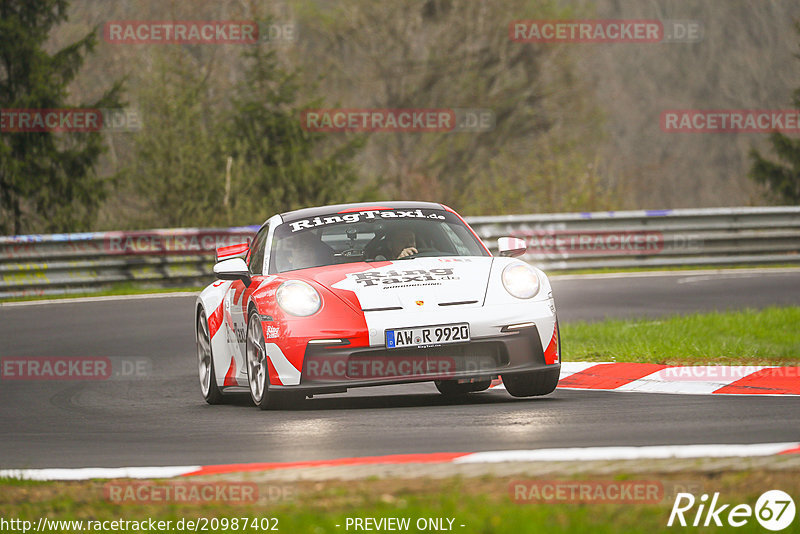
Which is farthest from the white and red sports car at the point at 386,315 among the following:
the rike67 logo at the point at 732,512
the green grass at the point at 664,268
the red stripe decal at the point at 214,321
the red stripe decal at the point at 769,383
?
the green grass at the point at 664,268

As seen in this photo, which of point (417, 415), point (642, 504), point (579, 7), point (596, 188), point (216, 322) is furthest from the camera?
point (579, 7)

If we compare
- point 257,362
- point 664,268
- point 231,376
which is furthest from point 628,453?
point 664,268

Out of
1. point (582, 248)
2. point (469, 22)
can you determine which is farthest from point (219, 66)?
point (582, 248)

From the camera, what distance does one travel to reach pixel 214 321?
9984 millimetres

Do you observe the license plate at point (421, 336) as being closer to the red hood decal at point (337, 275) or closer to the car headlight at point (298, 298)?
the red hood decal at point (337, 275)

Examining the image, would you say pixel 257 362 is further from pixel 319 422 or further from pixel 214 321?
pixel 214 321

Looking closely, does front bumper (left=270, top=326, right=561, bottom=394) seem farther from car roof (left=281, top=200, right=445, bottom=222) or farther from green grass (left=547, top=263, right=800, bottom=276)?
green grass (left=547, top=263, right=800, bottom=276)

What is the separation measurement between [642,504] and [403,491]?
0.94 m

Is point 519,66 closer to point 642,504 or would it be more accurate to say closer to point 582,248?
point 582,248

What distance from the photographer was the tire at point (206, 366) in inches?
388

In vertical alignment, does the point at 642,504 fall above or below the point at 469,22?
below

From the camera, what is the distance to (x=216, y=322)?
32.6 feet

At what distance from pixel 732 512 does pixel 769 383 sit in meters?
4.67

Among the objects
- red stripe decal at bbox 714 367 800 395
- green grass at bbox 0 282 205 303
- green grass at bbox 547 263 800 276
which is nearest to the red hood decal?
red stripe decal at bbox 714 367 800 395
